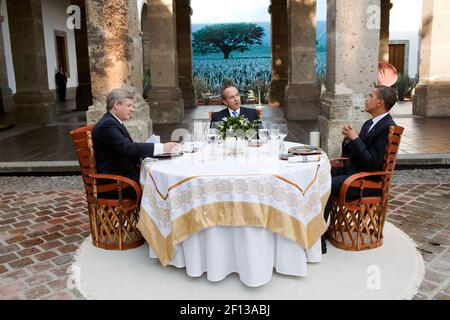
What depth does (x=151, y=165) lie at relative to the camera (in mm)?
3377

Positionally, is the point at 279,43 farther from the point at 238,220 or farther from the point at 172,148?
the point at 238,220

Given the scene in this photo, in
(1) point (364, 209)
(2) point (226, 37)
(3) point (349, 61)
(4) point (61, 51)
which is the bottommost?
(1) point (364, 209)

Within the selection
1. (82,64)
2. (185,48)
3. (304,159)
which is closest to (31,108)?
(82,64)

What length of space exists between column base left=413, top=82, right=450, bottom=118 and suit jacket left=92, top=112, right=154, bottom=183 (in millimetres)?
8797

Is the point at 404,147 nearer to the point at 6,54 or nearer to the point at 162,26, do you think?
the point at 162,26

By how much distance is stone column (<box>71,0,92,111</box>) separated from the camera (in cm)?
1373

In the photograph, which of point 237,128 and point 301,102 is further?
point 301,102

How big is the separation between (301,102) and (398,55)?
40.0 ft

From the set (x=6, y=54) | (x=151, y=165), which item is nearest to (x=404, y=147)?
(x=151, y=165)

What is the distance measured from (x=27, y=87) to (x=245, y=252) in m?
9.62

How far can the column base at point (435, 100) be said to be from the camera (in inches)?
422

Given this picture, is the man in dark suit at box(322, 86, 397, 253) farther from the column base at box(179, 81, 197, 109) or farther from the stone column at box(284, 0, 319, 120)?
the column base at box(179, 81, 197, 109)

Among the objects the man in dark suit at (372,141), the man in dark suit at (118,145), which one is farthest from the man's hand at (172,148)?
the man in dark suit at (372,141)

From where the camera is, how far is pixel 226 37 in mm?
29406
